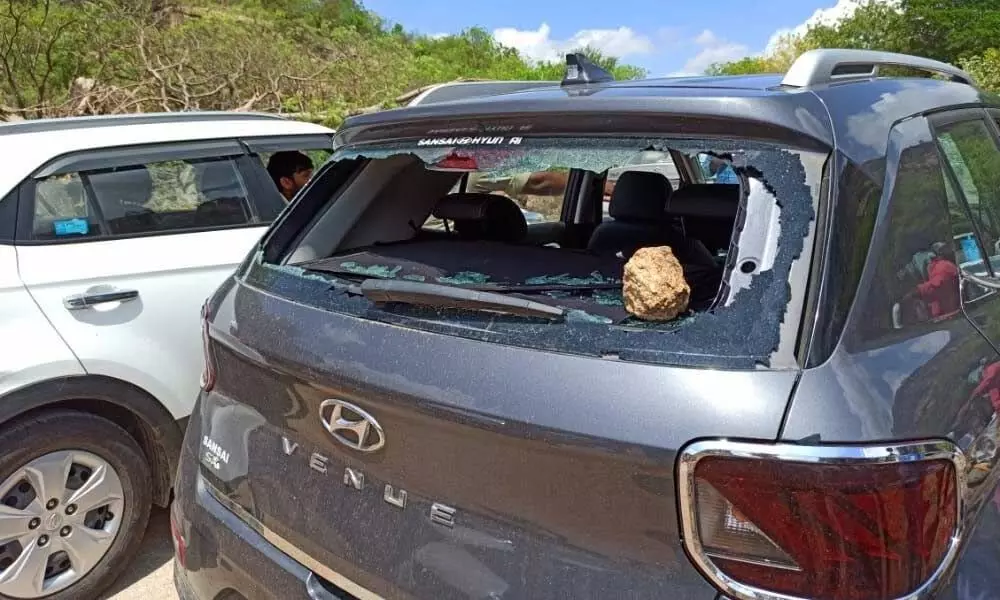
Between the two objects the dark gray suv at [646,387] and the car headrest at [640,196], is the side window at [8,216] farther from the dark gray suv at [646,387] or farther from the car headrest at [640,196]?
the car headrest at [640,196]

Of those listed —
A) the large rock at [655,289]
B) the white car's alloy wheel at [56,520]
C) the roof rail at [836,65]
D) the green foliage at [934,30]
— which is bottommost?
the white car's alloy wheel at [56,520]

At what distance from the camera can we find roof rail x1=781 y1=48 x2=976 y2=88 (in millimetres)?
1687

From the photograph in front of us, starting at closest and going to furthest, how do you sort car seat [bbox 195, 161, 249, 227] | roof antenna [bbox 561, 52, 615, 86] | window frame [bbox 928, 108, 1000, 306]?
window frame [bbox 928, 108, 1000, 306]
roof antenna [bbox 561, 52, 615, 86]
car seat [bbox 195, 161, 249, 227]

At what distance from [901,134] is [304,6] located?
34048mm

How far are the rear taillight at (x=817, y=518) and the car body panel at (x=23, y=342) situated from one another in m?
2.44

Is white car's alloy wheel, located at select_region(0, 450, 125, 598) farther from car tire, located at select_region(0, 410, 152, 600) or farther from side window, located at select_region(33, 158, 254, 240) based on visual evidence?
side window, located at select_region(33, 158, 254, 240)

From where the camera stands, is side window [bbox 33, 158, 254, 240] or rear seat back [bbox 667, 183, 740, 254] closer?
rear seat back [bbox 667, 183, 740, 254]

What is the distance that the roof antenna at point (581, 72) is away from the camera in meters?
2.21

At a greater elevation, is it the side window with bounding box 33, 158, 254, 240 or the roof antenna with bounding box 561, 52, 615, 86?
the roof antenna with bounding box 561, 52, 615, 86

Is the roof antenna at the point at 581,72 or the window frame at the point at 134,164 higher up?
the roof antenna at the point at 581,72

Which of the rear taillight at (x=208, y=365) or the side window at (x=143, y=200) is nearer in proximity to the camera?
the rear taillight at (x=208, y=365)

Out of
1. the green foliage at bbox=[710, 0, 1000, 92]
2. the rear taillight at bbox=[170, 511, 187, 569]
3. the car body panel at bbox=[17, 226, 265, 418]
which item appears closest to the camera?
the rear taillight at bbox=[170, 511, 187, 569]

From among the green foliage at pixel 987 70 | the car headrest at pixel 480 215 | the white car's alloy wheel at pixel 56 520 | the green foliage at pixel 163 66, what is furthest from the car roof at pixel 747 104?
the green foliage at pixel 987 70

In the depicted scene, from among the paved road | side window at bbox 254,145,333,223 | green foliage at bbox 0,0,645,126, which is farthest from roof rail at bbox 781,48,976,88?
green foliage at bbox 0,0,645,126
